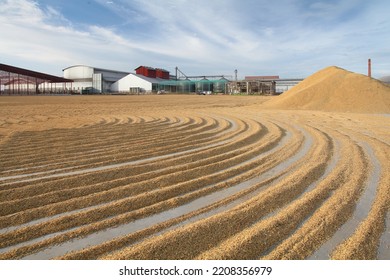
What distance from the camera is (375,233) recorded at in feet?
10.3

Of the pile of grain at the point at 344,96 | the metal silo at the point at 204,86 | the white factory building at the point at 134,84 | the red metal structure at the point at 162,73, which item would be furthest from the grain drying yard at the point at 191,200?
the red metal structure at the point at 162,73

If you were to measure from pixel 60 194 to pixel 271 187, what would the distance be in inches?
128

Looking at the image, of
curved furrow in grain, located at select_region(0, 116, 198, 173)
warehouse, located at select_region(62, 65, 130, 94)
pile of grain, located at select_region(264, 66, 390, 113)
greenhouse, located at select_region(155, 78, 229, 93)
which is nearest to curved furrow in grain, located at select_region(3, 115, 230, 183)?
curved furrow in grain, located at select_region(0, 116, 198, 173)

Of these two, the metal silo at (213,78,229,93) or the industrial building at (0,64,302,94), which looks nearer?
the industrial building at (0,64,302,94)

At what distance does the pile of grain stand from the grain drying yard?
41.2 ft

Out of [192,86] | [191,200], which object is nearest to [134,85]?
[192,86]

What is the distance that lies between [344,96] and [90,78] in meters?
55.5

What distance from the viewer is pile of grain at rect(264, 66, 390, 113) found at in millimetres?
18430

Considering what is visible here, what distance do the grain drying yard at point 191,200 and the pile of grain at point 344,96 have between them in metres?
12.6

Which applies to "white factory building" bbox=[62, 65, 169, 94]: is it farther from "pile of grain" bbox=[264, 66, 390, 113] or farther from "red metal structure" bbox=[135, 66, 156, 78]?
"pile of grain" bbox=[264, 66, 390, 113]

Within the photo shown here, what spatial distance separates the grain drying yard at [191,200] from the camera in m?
2.86

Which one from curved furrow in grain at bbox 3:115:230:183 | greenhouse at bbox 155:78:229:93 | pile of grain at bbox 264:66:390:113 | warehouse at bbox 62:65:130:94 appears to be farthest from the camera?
greenhouse at bbox 155:78:229:93
